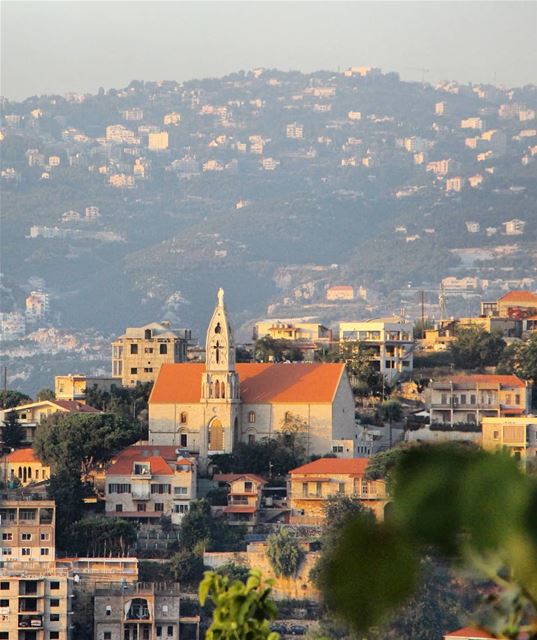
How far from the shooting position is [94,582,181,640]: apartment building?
4475cm

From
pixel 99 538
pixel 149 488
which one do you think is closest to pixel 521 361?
pixel 149 488

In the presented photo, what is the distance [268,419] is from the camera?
184 ft

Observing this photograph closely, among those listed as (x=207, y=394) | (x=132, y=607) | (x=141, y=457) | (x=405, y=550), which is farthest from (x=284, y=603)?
(x=405, y=550)

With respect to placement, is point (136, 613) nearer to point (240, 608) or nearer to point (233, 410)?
point (233, 410)

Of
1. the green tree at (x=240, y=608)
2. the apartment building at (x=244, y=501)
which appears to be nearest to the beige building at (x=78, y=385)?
the apartment building at (x=244, y=501)

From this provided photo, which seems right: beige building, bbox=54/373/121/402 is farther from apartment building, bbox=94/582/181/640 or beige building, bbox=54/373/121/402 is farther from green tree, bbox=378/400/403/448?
apartment building, bbox=94/582/181/640

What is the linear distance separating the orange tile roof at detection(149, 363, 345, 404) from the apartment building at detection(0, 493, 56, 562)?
747cm

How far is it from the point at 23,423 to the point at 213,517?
31.9 ft

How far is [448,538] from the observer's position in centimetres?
517

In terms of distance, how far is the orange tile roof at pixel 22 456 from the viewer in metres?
54.2

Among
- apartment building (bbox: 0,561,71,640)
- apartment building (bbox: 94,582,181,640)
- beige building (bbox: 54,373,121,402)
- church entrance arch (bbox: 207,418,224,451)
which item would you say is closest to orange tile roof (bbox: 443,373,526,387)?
church entrance arch (bbox: 207,418,224,451)

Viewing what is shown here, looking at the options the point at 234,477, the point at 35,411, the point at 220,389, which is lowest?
the point at 234,477

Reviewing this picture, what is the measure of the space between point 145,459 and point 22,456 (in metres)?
4.62

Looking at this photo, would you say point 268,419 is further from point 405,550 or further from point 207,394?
point 405,550
